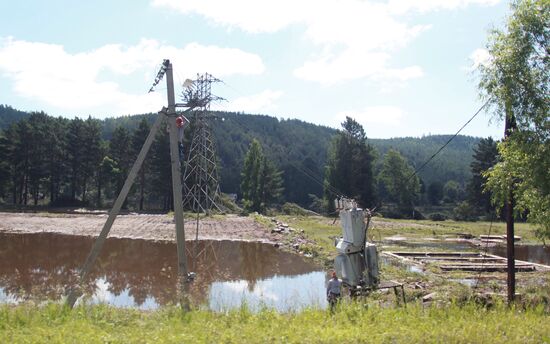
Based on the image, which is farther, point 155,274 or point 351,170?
point 351,170

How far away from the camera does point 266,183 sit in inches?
3179

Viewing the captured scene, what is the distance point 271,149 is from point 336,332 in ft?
495

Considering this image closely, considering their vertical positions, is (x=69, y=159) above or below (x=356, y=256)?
above

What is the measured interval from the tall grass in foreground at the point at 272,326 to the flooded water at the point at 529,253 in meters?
22.5

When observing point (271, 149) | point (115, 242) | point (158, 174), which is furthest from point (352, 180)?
point (271, 149)

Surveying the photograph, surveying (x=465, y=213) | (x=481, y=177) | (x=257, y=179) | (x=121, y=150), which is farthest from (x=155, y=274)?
(x=481, y=177)

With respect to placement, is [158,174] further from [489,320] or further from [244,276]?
[489,320]

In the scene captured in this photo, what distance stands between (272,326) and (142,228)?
33.4 m

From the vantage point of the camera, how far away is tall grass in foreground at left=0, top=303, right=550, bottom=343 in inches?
332

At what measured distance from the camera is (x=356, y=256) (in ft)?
50.6

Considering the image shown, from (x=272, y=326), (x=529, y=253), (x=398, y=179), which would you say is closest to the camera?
(x=272, y=326)

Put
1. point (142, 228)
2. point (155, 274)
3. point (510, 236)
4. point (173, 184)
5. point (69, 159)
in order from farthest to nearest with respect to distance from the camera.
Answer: point (69, 159)
point (142, 228)
point (155, 274)
point (510, 236)
point (173, 184)

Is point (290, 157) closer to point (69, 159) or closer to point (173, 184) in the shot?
point (69, 159)

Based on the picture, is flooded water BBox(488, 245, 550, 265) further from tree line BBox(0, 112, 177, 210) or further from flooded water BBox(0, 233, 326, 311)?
tree line BBox(0, 112, 177, 210)
